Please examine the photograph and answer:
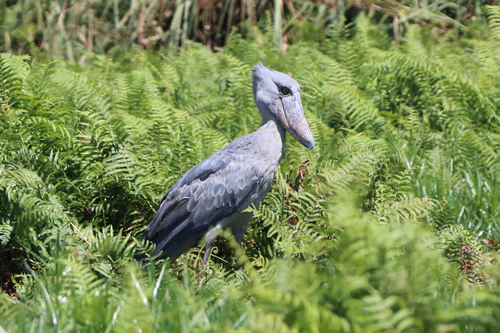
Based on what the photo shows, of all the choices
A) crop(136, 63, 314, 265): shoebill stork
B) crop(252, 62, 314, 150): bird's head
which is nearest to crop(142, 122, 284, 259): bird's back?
crop(136, 63, 314, 265): shoebill stork

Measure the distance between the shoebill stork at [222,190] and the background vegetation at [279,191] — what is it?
0.18m

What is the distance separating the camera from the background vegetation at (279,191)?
84.4 inches

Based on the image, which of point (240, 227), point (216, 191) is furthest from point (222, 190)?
point (240, 227)

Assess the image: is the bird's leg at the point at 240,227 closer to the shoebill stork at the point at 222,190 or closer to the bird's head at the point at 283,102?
the shoebill stork at the point at 222,190

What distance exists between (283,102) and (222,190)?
2.25 ft

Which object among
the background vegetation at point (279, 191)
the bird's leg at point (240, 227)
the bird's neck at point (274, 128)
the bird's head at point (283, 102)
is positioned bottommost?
the bird's leg at point (240, 227)

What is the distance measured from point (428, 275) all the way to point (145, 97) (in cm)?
375

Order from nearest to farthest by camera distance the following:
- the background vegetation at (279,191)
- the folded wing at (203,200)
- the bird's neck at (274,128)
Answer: the background vegetation at (279,191)
the folded wing at (203,200)
the bird's neck at (274,128)

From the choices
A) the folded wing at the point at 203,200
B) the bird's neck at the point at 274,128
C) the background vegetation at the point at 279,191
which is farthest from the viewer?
the bird's neck at the point at 274,128

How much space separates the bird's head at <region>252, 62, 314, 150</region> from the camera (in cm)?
362

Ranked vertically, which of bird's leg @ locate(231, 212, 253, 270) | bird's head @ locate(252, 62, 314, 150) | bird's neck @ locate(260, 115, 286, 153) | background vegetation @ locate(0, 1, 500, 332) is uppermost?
bird's head @ locate(252, 62, 314, 150)

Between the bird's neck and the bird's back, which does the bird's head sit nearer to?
the bird's neck

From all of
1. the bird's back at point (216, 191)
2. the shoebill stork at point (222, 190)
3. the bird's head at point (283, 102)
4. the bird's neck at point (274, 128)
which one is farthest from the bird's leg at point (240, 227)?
the bird's head at point (283, 102)

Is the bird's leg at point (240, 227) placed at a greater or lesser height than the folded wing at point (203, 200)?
lesser
